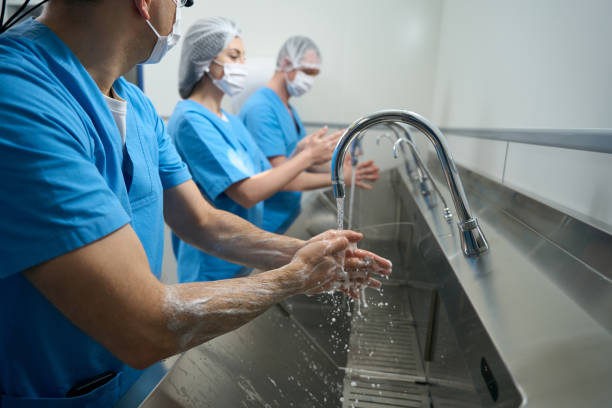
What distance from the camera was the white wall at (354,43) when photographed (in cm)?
242

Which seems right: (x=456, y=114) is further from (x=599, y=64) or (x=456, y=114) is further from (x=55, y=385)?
(x=55, y=385)

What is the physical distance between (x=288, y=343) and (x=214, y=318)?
0.40 m

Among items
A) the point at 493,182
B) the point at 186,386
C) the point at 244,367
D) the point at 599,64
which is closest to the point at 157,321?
the point at 186,386

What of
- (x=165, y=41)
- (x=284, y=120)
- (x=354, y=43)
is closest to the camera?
(x=165, y=41)

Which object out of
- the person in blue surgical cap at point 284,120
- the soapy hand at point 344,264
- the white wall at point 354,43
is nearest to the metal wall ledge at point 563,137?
the soapy hand at point 344,264

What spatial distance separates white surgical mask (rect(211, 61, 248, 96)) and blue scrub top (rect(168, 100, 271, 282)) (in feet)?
0.42

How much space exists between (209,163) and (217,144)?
0.23 feet

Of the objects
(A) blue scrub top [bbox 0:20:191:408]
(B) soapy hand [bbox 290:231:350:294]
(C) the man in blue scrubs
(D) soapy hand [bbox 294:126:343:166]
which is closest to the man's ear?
(C) the man in blue scrubs

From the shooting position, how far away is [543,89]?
2.89 ft

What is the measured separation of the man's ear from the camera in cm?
57

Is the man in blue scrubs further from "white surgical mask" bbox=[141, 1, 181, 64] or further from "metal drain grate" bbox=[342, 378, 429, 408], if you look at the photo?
"metal drain grate" bbox=[342, 378, 429, 408]

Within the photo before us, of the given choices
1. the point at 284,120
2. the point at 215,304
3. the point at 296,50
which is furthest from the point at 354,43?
the point at 215,304

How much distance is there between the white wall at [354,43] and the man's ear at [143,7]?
81.7 inches

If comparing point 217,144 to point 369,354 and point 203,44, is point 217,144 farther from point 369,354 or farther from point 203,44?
point 369,354
